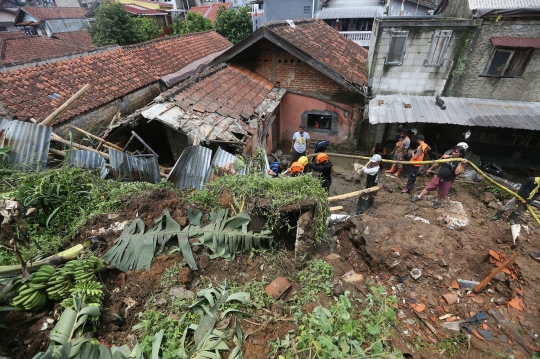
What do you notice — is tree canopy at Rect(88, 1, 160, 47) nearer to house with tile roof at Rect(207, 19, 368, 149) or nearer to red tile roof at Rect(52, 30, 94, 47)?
house with tile roof at Rect(207, 19, 368, 149)

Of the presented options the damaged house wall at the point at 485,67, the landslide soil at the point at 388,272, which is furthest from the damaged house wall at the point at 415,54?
the landslide soil at the point at 388,272

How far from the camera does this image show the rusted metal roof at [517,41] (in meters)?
7.28

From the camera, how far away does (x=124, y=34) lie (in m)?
17.0

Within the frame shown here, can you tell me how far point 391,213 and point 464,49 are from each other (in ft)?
20.5

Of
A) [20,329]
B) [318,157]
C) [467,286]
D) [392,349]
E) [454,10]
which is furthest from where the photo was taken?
[454,10]

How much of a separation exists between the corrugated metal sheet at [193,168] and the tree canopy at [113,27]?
53.0ft

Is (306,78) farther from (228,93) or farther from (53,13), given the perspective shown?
(53,13)

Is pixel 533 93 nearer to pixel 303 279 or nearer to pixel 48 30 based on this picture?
pixel 303 279

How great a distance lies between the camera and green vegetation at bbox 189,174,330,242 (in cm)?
396

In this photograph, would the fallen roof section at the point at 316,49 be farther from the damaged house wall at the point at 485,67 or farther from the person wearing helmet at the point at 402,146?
the damaged house wall at the point at 485,67

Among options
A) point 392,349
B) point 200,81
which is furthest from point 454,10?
point 392,349

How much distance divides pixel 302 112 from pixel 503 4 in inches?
262

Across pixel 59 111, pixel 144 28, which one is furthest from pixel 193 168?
pixel 144 28

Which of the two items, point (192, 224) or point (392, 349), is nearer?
point (392, 349)
